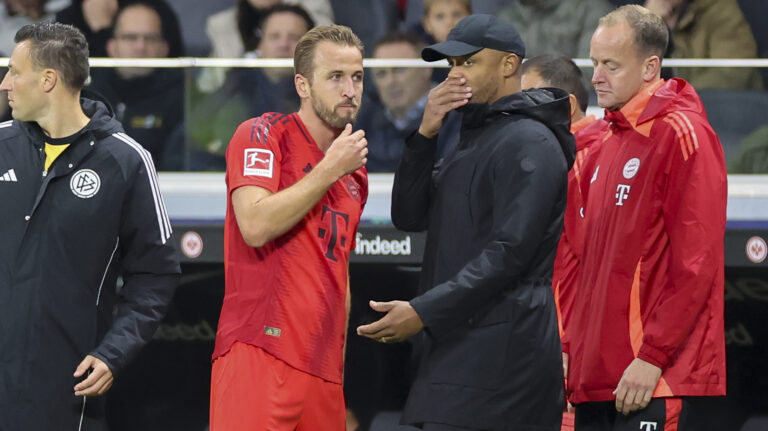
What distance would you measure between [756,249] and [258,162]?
236 centimetres

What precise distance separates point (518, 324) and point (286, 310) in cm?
65

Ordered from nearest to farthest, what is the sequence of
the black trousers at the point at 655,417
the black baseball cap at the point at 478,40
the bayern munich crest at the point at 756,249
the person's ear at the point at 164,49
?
the black baseball cap at the point at 478,40 → the black trousers at the point at 655,417 → the bayern munich crest at the point at 756,249 → the person's ear at the point at 164,49

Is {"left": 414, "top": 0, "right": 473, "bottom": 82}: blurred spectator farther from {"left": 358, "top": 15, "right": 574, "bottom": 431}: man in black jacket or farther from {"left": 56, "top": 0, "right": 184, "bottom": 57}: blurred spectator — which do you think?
{"left": 358, "top": 15, "right": 574, "bottom": 431}: man in black jacket

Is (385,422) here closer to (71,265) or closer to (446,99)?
(71,265)

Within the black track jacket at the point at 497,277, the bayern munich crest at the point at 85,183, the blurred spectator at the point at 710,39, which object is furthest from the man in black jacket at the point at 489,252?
the blurred spectator at the point at 710,39

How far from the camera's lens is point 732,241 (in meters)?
4.68

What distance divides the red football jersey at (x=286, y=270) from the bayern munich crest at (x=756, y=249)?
2055 millimetres

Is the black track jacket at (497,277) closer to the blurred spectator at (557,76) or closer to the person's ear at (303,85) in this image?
the person's ear at (303,85)

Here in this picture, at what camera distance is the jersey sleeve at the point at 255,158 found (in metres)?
3.15

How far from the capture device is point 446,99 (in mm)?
3010

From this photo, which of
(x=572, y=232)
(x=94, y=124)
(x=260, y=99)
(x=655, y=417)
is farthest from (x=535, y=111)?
(x=260, y=99)

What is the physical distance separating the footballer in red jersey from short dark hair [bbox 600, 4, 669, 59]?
761mm

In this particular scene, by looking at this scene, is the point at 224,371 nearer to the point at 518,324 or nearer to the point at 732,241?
the point at 518,324

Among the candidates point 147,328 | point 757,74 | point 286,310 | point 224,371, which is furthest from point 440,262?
point 757,74
